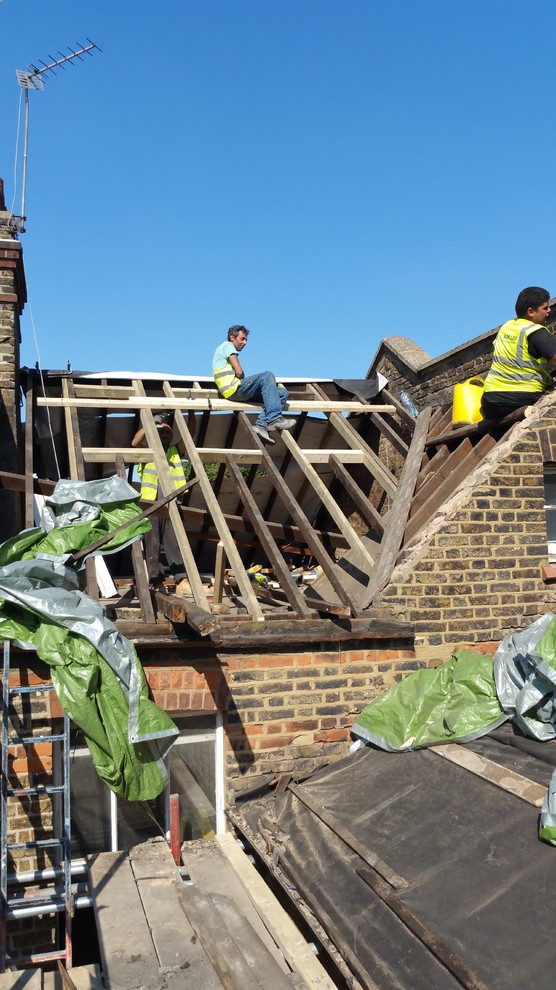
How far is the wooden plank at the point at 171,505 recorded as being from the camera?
239 inches

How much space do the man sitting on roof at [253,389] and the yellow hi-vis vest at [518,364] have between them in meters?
2.33

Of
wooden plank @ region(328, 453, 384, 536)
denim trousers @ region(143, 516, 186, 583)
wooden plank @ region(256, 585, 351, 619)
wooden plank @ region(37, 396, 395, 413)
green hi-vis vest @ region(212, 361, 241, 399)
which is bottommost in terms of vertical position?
Result: wooden plank @ region(256, 585, 351, 619)

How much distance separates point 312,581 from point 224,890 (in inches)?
147

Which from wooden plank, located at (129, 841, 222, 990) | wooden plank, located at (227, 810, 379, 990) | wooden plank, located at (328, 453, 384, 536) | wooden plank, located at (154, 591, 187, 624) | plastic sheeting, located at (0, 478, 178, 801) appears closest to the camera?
wooden plank, located at (227, 810, 379, 990)

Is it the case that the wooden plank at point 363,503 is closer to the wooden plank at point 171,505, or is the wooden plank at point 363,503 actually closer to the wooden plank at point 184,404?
the wooden plank at point 184,404

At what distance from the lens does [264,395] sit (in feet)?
27.9

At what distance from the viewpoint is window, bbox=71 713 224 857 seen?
5664mm

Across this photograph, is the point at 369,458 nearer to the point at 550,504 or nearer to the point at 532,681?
the point at 550,504

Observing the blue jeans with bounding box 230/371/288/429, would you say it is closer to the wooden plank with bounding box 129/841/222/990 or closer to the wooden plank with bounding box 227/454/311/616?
the wooden plank with bounding box 227/454/311/616

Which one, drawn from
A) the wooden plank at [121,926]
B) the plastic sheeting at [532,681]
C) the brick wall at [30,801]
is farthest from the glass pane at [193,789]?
the plastic sheeting at [532,681]

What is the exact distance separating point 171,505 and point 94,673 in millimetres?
2267

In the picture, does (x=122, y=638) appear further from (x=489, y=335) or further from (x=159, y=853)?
(x=489, y=335)

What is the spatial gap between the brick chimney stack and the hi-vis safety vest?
216cm

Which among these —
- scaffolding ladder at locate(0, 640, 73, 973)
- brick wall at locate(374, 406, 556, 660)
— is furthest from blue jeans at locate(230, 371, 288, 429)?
scaffolding ladder at locate(0, 640, 73, 973)
